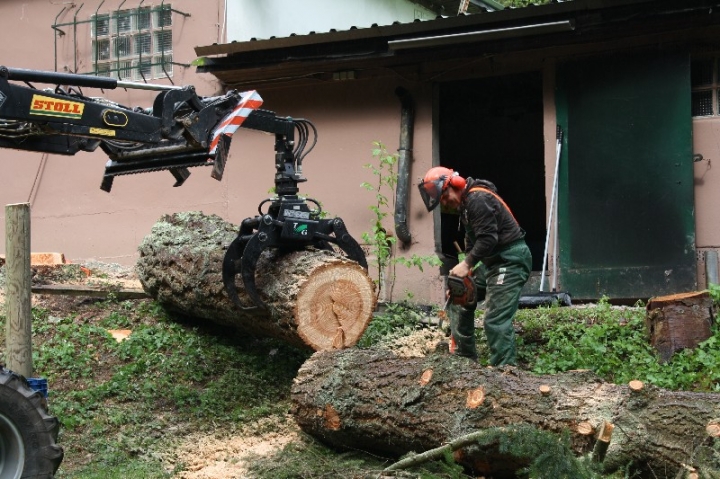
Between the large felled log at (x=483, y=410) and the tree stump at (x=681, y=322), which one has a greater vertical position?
the tree stump at (x=681, y=322)

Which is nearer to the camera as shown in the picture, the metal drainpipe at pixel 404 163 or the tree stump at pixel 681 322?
the tree stump at pixel 681 322

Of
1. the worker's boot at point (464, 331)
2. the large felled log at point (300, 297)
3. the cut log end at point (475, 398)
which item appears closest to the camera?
the cut log end at point (475, 398)

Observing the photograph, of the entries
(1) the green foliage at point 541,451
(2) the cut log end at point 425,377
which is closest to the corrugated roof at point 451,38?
(2) the cut log end at point 425,377

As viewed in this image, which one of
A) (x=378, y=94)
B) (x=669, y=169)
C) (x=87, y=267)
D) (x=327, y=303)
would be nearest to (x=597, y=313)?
(x=669, y=169)

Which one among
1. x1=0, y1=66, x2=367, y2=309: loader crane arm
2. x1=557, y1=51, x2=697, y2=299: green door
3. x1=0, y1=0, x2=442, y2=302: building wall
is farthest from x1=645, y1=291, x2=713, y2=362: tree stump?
x1=0, y1=0, x2=442, y2=302: building wall

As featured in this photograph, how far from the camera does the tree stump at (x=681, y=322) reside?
7.22 metres

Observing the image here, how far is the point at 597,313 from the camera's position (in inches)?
324

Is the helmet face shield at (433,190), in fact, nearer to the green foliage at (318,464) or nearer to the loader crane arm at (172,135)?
the loader crane arm at (172,135)

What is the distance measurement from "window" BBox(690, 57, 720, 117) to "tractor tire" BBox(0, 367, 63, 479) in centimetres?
795

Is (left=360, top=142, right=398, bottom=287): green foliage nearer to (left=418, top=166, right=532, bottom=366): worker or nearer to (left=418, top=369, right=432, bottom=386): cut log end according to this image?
(left=418, top=166, right=532, bottom=366): worker

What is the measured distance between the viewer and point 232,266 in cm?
682

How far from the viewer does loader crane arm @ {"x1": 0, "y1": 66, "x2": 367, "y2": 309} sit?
17.9 ft

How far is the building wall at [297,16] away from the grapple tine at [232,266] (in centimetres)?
588

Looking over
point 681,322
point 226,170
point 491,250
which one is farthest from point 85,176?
point 681,322
